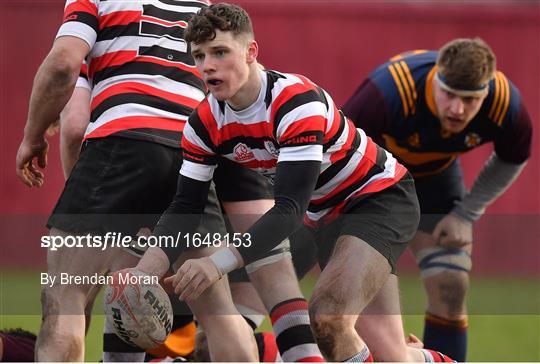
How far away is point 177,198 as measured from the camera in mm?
4227

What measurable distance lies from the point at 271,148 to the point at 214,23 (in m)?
0.53

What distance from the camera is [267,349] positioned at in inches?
197

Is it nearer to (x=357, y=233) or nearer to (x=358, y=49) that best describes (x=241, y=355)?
(x=357, y=233)

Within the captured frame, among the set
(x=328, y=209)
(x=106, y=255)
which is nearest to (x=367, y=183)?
(x=328, y=209)

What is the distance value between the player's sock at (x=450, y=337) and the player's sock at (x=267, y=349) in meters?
1.12

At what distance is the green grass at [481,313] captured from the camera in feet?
22.1

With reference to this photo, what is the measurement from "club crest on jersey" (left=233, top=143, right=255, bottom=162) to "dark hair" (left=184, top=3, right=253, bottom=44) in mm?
446

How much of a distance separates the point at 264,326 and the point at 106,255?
418cm

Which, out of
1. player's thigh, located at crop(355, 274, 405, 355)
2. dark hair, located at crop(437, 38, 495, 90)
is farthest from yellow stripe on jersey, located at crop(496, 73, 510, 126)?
player's thigh, located at crop(355, 274, 405, 355)

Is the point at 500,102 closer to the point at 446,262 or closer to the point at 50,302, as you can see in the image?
the point at 446,262

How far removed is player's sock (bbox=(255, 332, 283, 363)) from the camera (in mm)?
4973

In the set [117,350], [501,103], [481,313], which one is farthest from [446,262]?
[481,313]

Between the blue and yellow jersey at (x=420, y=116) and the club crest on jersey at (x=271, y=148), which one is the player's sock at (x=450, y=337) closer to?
the blue and yellow jersey at (x=420, y=116)

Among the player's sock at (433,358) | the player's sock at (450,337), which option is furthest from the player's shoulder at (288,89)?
the player's sock at (450,337)
